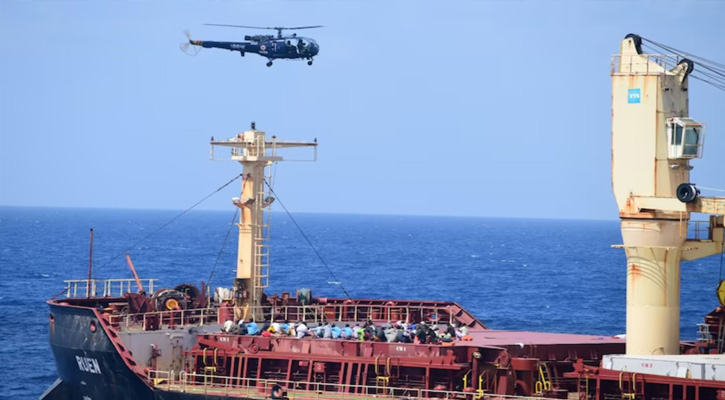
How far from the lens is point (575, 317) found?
92438 mm

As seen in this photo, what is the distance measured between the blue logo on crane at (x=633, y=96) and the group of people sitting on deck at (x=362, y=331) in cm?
917

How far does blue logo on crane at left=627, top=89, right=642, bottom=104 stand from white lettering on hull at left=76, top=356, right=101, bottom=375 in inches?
742

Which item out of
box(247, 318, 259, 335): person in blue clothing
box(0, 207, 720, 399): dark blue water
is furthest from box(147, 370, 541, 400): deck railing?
box(0, 207, 720, 399): dark blue water

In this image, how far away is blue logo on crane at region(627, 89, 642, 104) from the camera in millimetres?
36938

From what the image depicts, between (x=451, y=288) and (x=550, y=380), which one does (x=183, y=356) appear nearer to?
(x=550, y=380)

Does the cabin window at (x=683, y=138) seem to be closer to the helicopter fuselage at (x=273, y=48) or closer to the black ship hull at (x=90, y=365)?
the black ship hull at (x=90, y=365)

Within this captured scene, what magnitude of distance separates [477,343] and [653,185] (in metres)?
7.21

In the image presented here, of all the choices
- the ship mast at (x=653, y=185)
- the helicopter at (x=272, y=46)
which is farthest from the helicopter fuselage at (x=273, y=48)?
the ship mast at (x=653, y=185)

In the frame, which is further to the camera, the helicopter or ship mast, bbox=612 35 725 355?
the helicopter

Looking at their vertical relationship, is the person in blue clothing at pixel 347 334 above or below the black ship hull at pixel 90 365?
above

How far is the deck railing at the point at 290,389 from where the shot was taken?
123 ft

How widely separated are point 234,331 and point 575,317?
53.7 meters

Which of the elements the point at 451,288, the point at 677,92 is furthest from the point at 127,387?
the point at 451,288

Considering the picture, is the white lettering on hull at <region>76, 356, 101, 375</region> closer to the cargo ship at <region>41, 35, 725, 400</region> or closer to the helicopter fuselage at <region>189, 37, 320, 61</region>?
the cargo ship at <region>41, 35, 725, 400</region>
